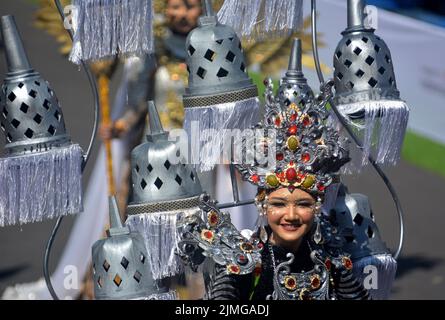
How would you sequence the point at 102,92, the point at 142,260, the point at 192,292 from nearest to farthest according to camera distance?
the point at 142,260 → the point at 192,292 → the point at 102,92

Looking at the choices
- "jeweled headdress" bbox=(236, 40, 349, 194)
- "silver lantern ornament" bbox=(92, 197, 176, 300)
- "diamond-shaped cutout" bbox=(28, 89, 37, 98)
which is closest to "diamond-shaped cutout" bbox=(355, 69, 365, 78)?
"jeweled headdress" bbox=(236, 40, 349, 194)

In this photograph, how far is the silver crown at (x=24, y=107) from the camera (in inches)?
159

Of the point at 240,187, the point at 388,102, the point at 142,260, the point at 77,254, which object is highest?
the point at 388,102

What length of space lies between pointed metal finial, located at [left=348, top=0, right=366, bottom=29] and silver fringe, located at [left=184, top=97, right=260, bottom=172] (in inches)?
16.1

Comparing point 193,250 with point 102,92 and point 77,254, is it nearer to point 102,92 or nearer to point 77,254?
point 102,92

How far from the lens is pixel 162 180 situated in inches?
160

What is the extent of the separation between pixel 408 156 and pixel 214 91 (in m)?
5.46

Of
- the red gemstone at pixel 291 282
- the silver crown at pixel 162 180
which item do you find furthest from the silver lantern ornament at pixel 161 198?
the red gemstone at pixel 291 282

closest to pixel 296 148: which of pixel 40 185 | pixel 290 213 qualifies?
pixel 290 213

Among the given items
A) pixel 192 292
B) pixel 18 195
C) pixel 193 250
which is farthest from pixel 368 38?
pixel 192 292

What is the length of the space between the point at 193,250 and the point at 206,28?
2.22 feet

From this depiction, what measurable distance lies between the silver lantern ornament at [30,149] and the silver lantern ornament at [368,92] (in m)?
0.84

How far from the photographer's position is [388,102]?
4180 millimetres

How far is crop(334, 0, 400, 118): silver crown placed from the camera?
4172 millimetres
